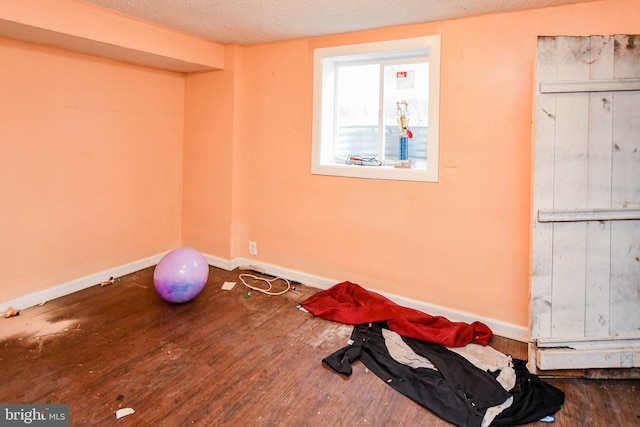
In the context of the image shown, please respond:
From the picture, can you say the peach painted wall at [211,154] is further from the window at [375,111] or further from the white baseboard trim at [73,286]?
the window at [375,111]

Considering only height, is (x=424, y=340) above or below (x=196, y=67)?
below

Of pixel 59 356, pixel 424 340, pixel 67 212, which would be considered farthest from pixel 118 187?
pixel 424 340

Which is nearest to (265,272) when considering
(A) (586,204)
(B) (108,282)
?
(B) (108,282)

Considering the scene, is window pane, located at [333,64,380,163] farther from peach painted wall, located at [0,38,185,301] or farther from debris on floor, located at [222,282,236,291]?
peach painted wall, located at [0,38,185,301]

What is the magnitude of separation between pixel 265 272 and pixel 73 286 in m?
1.69

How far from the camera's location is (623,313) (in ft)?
7.14

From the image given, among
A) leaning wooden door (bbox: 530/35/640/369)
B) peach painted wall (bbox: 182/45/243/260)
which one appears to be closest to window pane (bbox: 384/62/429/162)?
leaning wooden door (bbox: 530/35/640/369)

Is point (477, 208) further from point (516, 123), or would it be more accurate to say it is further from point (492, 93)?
point (492, 93)

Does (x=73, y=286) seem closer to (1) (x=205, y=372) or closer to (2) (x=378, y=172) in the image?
(1) (x=205, y=372)

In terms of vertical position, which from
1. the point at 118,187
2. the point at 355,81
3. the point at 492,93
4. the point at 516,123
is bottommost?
the point at 118,187

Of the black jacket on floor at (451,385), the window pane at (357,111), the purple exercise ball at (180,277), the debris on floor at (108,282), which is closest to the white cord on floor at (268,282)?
the purple exercise ball at (180,277)

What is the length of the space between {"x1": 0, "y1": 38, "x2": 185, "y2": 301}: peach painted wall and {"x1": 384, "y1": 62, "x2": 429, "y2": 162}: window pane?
2.23 metres

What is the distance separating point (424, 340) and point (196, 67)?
314cm

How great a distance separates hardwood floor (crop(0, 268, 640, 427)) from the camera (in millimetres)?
1923
